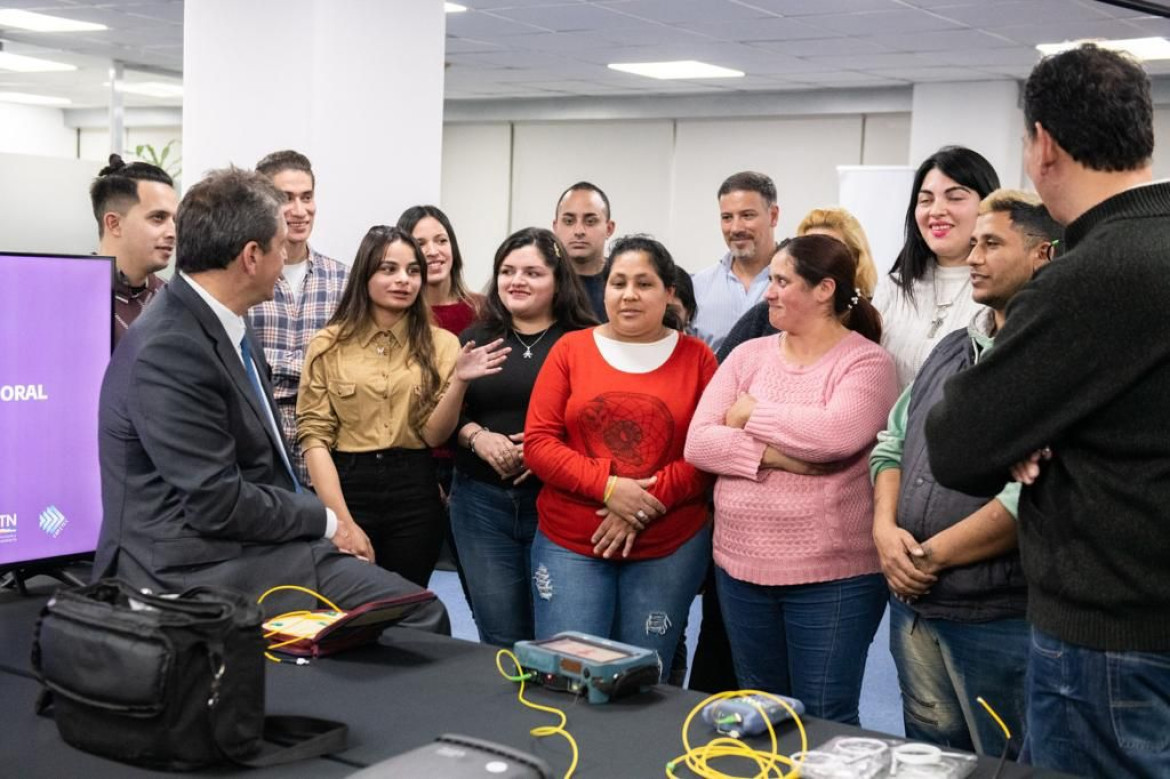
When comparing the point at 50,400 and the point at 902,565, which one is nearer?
the point at 902,565

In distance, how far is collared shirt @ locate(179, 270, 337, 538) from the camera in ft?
7.67

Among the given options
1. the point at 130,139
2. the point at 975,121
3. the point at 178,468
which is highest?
the point at 975,121

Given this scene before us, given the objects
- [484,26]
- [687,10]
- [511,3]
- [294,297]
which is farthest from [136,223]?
[484,26]

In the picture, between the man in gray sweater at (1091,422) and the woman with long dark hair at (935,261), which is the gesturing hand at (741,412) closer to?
the woman with long dark hair at (935,261)

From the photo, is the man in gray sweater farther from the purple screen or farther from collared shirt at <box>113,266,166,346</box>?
collared shirt at <box>113,266,166,346</box>

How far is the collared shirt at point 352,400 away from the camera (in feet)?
9.96

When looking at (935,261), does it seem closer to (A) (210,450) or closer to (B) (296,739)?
(A) (210,450)

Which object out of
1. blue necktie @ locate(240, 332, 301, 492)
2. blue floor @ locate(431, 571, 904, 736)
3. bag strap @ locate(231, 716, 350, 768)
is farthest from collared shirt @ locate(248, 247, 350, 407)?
bag strap @ locate(231, 716, 350, 768)

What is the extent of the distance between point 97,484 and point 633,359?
46.9 inches

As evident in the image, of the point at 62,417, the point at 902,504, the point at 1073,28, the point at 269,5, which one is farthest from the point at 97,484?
the point at 1073,28

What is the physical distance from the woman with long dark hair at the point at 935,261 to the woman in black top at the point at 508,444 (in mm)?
845

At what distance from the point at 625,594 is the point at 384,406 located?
2.54 feet

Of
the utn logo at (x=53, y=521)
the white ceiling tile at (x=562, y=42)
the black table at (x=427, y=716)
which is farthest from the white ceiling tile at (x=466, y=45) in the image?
the black table at (x=427, y=716)

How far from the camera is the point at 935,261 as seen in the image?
9.15ft
